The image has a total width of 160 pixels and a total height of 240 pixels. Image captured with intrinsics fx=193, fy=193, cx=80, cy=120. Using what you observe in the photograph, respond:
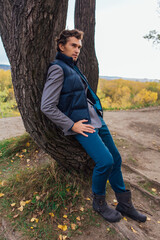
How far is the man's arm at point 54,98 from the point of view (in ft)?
6.88

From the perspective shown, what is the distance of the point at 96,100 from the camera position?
2.66 meters

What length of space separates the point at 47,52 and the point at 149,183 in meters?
2.97

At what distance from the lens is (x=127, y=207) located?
2.68 meters

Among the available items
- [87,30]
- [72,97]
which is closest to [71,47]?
[72,97]

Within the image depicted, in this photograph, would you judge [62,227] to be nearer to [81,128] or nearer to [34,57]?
[81,128]

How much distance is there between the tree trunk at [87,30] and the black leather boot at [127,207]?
112 inches

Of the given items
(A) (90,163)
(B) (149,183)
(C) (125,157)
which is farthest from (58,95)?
(C) (125,157)

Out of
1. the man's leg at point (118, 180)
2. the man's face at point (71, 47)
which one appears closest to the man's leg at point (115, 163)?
the man's leg at point (118, 180)

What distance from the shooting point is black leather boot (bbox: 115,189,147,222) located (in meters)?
2.65

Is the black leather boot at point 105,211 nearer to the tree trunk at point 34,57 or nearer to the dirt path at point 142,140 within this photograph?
the tree trunk at point 34,57

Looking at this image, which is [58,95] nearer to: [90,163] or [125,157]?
[90,163]

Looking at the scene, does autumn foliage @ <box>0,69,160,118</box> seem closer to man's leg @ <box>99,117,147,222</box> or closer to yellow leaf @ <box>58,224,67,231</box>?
man's leg @ <box>99,117,147,222</box>

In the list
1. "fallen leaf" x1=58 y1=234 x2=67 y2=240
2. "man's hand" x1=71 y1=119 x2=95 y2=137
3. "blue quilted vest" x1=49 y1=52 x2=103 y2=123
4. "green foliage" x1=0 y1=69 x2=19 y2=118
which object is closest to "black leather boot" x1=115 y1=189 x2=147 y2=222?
"fallen leaf" x1=58 y1=234 x2=67 y2=240

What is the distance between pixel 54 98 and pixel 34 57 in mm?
517
